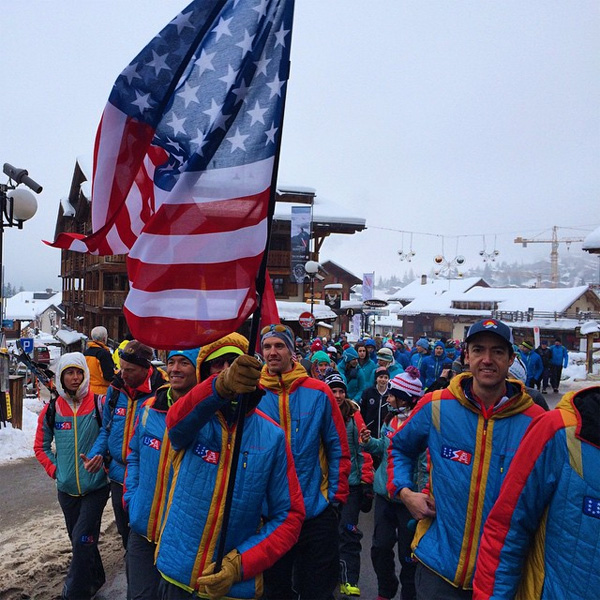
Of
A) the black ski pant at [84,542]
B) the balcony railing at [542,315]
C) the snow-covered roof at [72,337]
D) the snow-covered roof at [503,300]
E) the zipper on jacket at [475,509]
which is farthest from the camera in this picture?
the snow-covered roof at [503,300]

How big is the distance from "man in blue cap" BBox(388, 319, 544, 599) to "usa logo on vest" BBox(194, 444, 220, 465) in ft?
3.81

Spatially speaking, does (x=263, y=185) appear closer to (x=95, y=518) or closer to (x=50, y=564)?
(x=95, y=518)

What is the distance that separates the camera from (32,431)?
10.7 meters

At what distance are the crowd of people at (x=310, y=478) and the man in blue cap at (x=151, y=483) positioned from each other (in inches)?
0.4

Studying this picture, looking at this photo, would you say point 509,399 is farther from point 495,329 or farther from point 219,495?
point 219,495

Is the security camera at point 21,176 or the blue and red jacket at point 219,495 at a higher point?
the security camera at point 21,176

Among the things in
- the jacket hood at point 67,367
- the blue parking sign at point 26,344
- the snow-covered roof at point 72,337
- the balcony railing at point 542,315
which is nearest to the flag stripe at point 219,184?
the jacket hood at point 67,367

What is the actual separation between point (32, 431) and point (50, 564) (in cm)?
672

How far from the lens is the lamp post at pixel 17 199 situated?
338 inches

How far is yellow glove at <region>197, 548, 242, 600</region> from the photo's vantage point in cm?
233

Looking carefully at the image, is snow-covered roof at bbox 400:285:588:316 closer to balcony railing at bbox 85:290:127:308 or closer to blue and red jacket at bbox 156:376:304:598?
balcony railing at bbox 85:290:127:308

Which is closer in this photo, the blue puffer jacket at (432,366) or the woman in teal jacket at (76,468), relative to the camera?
the woman in teal jacket at (76,468)

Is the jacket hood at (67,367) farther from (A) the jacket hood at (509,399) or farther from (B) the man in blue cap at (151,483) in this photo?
(A) the jacket hood at (509,399)

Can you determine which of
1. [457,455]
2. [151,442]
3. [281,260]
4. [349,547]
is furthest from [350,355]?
[281,260]
